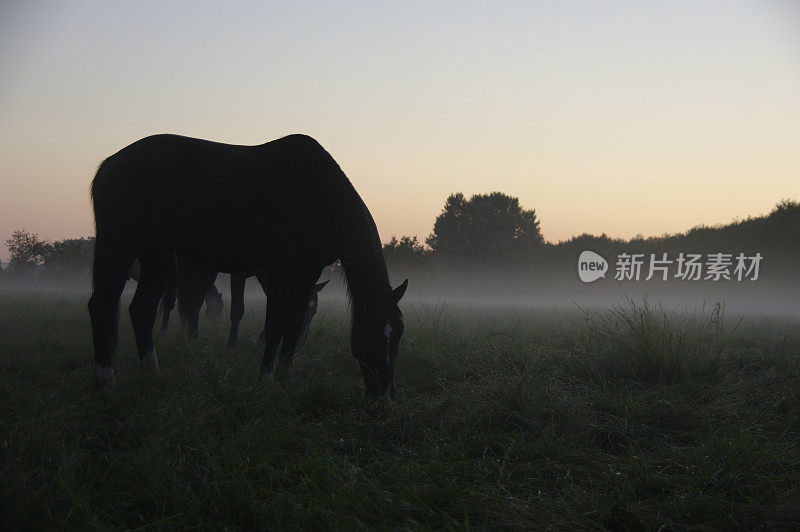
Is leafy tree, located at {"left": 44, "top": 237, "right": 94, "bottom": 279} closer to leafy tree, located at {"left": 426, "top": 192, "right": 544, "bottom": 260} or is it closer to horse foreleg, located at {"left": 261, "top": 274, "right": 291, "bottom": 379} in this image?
leafy tree, located at {"left": 426, "top": 192, "right": 544, "bottom": 260}

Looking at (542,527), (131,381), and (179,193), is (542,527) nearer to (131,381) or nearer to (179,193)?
(131,381)

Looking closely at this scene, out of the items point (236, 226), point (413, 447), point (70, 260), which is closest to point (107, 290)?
point (236, 226)

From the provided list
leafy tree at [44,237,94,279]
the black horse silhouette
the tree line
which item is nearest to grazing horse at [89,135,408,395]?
the black horse silhouette

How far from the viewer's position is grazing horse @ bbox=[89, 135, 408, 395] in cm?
465

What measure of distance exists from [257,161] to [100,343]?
2.36 m

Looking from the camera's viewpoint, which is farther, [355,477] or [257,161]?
[257,161]

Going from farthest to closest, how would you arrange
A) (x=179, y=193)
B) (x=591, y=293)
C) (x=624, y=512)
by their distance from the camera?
(x=591, y=293), (x=179, y=193), (x=624, y=512)

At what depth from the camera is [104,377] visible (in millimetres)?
4117

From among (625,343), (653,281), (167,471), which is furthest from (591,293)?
(167,471)

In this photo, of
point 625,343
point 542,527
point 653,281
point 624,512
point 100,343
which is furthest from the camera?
point 653,281

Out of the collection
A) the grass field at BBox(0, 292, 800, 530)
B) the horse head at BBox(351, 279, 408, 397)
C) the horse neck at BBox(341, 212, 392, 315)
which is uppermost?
the horse neck at BBox(341, 212, 392, 315)

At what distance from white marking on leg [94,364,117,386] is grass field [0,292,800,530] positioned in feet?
0.39

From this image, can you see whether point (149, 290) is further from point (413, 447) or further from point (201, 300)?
point (413, 447)

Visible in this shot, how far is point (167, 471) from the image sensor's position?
2197 mm
